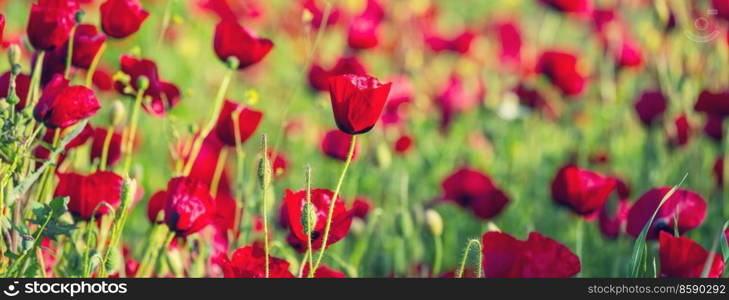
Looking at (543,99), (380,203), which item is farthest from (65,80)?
(543,99)

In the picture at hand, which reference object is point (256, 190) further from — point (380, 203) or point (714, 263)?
point (714, 263)

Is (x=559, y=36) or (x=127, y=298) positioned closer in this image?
(x=127, y=298)

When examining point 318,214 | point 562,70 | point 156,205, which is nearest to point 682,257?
point 318,214

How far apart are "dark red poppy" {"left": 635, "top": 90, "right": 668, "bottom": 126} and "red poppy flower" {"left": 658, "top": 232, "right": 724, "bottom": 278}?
3.06 ft

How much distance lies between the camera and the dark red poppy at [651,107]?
1.96m

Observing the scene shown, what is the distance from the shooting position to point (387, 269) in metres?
1.56

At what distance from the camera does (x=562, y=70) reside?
6.90 ft

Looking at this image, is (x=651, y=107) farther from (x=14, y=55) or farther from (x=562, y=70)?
(x=14, y=55)

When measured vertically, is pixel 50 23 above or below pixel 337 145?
above

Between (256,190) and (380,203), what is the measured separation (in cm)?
37

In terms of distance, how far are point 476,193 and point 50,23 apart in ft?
2.40

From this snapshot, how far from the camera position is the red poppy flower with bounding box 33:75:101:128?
1.02 metres

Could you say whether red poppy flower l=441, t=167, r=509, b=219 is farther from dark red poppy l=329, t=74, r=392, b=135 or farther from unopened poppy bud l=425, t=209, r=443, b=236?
dark red poppy l=329, t=74, r=392, b=135

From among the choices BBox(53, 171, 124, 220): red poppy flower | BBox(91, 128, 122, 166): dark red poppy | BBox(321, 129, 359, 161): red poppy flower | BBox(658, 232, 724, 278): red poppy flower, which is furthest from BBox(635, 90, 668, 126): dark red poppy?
BBox(53, 171, 124, 220): red poppy flower
